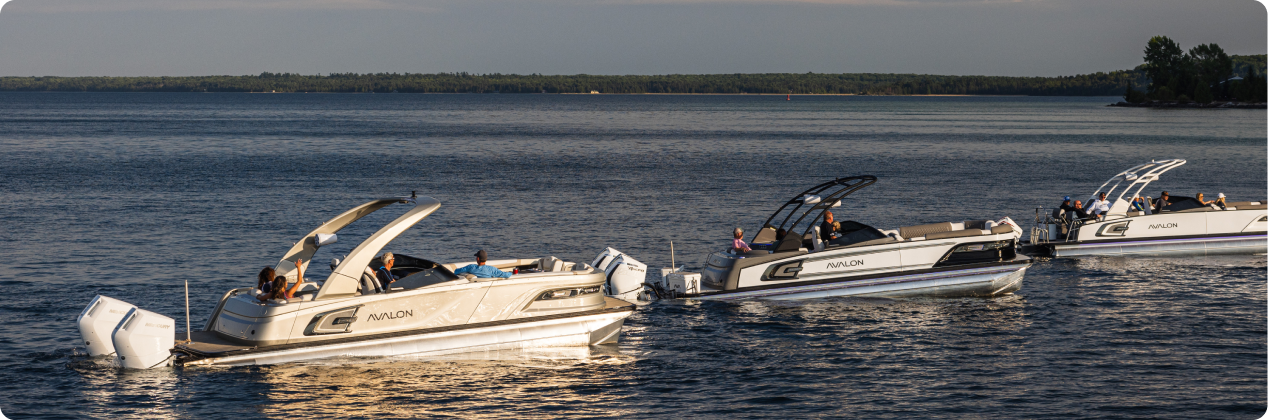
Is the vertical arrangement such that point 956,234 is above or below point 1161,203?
above

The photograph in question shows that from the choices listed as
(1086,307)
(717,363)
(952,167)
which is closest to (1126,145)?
(952,167)

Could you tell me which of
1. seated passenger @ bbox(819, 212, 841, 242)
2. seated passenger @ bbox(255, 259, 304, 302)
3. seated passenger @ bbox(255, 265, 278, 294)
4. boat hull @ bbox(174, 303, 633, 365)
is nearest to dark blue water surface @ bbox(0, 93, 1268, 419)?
boat hull @ bbox(174, 303, 633, 365)

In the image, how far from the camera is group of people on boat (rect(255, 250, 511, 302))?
52.9 feet

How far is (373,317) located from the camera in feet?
54.4

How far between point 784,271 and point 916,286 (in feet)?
9.84

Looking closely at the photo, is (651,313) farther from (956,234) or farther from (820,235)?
(956,234)

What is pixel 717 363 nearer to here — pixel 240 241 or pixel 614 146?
pixel 240 241

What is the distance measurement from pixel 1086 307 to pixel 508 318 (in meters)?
12.4

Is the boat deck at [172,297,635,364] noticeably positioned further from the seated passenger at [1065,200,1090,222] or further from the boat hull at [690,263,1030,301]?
the seated passenger at [1065,200,1090,222]

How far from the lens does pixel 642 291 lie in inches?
879

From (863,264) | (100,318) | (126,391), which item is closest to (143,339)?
(100,318)

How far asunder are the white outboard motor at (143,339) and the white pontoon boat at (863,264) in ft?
33.3

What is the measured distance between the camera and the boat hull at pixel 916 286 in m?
22.2

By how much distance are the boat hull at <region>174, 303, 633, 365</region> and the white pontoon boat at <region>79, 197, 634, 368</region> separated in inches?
0.6
